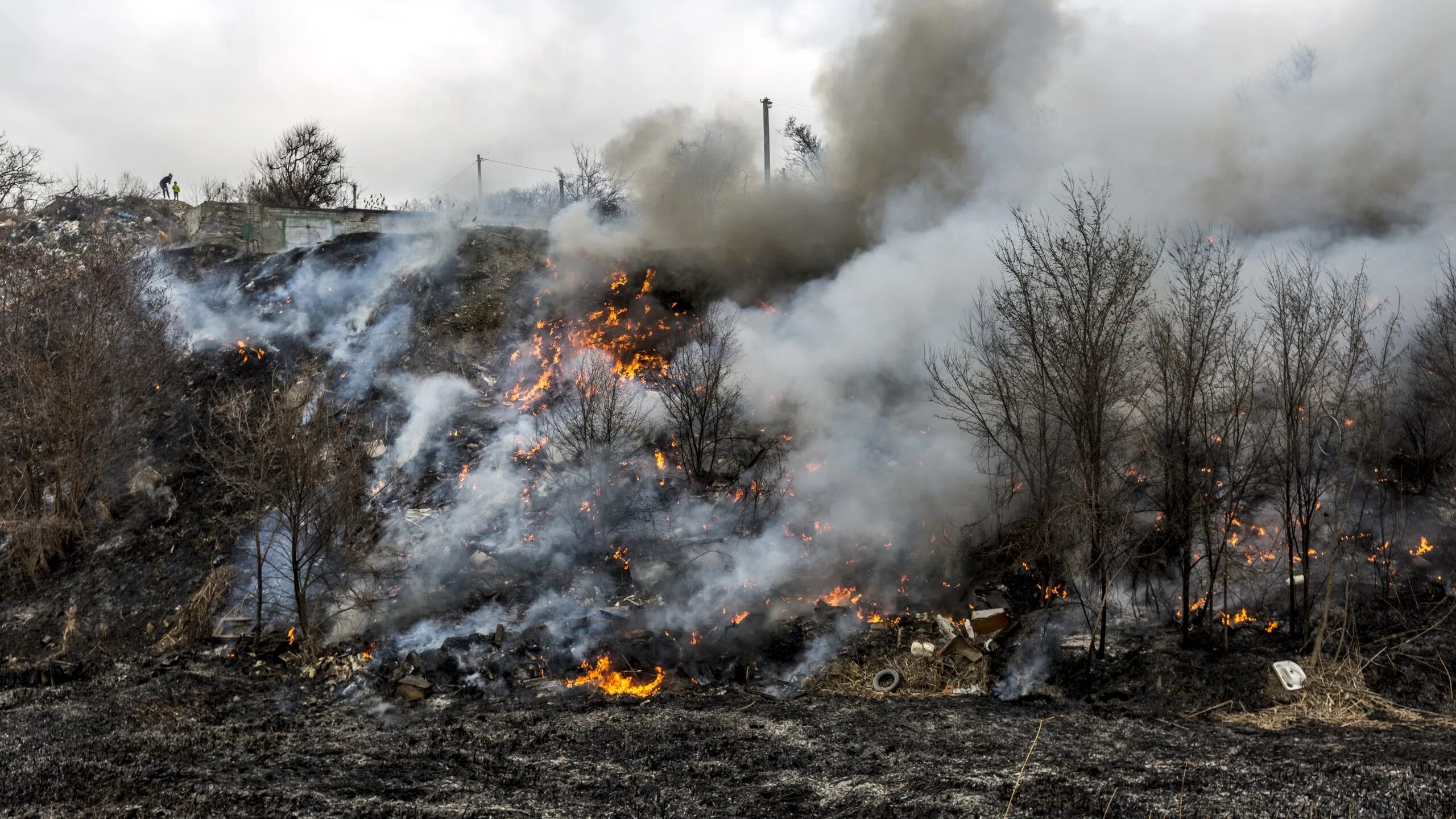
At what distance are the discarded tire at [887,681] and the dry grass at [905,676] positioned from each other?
56 millimetres

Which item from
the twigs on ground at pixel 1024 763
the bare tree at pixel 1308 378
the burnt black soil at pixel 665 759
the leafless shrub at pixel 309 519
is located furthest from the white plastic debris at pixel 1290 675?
the leafless shrub at pixel 309 519

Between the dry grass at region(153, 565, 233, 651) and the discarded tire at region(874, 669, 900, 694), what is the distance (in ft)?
33.1

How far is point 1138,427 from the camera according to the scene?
11.8 meters

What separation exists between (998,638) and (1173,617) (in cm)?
244

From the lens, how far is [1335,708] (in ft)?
31.2

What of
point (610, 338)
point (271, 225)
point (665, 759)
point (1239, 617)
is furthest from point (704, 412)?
point (271, 225)

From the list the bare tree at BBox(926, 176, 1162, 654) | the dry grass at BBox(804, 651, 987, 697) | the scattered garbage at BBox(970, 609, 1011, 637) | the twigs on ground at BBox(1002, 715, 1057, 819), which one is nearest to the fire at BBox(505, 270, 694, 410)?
the bare tree at BBox(926, 176, 1162, 654)

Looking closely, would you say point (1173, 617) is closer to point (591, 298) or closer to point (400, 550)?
point (400, 550)

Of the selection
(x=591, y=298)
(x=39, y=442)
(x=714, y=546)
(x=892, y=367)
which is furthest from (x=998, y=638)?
(x=39, y=442)

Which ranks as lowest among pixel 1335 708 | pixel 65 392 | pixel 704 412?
pixel 1335 708

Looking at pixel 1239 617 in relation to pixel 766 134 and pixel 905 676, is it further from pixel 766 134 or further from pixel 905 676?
pixel 766 134

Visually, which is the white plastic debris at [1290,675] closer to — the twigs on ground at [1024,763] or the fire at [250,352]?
the twigs on ground at [1024,763]

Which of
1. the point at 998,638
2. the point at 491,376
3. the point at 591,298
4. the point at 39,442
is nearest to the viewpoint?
the point at 998,638

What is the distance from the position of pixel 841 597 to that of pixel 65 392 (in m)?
14.8
